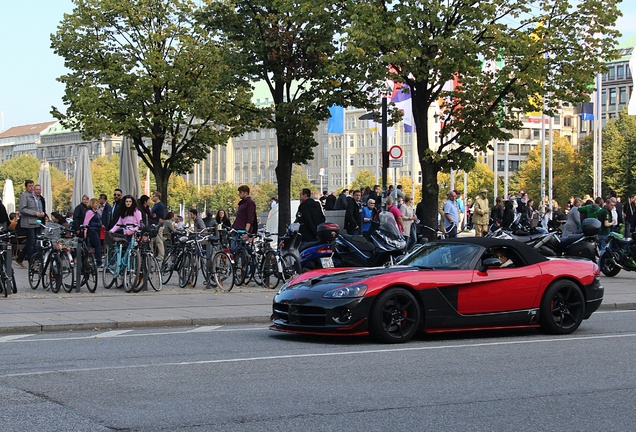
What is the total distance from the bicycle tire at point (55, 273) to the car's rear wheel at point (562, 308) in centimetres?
996

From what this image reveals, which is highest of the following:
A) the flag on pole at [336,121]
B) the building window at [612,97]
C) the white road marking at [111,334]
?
the building window at [612,97]

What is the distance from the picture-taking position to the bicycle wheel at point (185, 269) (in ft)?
71.3

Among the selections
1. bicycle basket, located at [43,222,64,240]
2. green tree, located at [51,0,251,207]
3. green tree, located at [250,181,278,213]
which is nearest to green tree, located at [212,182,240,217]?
green tree, located at [250,181,278,213]

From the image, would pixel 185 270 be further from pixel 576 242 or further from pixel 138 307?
pixel 576 242

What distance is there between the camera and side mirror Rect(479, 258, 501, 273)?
42.4 feet

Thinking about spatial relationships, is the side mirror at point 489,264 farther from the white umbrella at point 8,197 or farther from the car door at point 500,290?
the white umbrella at point 8,197

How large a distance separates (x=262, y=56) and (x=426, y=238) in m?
7.56

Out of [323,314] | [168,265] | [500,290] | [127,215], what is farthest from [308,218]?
[323,314]

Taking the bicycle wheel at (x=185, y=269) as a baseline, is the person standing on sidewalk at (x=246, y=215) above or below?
above

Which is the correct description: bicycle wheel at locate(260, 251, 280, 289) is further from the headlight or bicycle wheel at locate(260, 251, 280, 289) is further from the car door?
the headlight

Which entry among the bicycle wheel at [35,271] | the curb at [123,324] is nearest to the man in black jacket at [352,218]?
the bicycle wheel at [35,271]

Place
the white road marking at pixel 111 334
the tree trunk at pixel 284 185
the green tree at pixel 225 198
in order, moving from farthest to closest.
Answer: the green tree at pixel 225 198, the tree trunk at pixel 284 185, the white road marking at pixel 111 334

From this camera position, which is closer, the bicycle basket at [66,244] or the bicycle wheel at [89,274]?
the bicycle basket at [66,244]

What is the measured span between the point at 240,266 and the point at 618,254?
9.31m
